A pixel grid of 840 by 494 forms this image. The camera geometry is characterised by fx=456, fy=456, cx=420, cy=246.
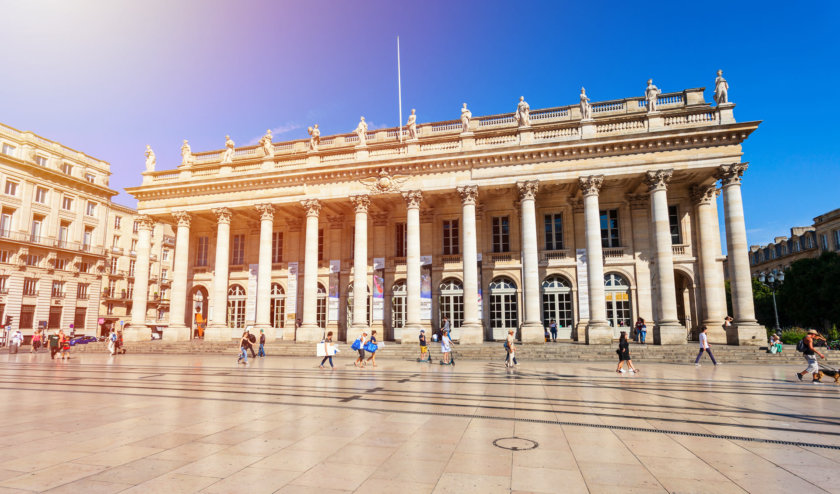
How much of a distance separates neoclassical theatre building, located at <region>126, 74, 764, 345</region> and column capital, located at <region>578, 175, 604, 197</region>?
9 centimetres

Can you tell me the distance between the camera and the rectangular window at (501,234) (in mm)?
29203

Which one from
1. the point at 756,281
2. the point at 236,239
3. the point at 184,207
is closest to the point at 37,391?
the point at 184,207

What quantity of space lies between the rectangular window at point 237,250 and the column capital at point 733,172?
30.9 meters

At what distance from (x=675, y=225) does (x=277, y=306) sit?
86.7 feet

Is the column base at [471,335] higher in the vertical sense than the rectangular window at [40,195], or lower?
lower

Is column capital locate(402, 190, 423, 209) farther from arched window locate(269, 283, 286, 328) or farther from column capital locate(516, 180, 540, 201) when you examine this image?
arched window locate(269, 283, 286, 328)

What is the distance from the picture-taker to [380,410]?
848 cm

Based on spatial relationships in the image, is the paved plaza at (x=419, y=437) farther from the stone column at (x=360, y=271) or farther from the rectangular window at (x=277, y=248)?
the rectangular window at (x=277, y=248)

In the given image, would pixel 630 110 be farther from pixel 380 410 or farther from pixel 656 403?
pixel 380 410

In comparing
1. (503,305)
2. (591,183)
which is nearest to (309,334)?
(503,305)

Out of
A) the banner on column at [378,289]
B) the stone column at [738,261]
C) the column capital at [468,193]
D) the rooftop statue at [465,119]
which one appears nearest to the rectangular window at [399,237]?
the banner on column at [378,289]

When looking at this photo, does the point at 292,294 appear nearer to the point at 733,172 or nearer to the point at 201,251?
the point at 201,251

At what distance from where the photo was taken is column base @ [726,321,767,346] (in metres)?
21.5

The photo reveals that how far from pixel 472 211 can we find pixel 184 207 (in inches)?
777
